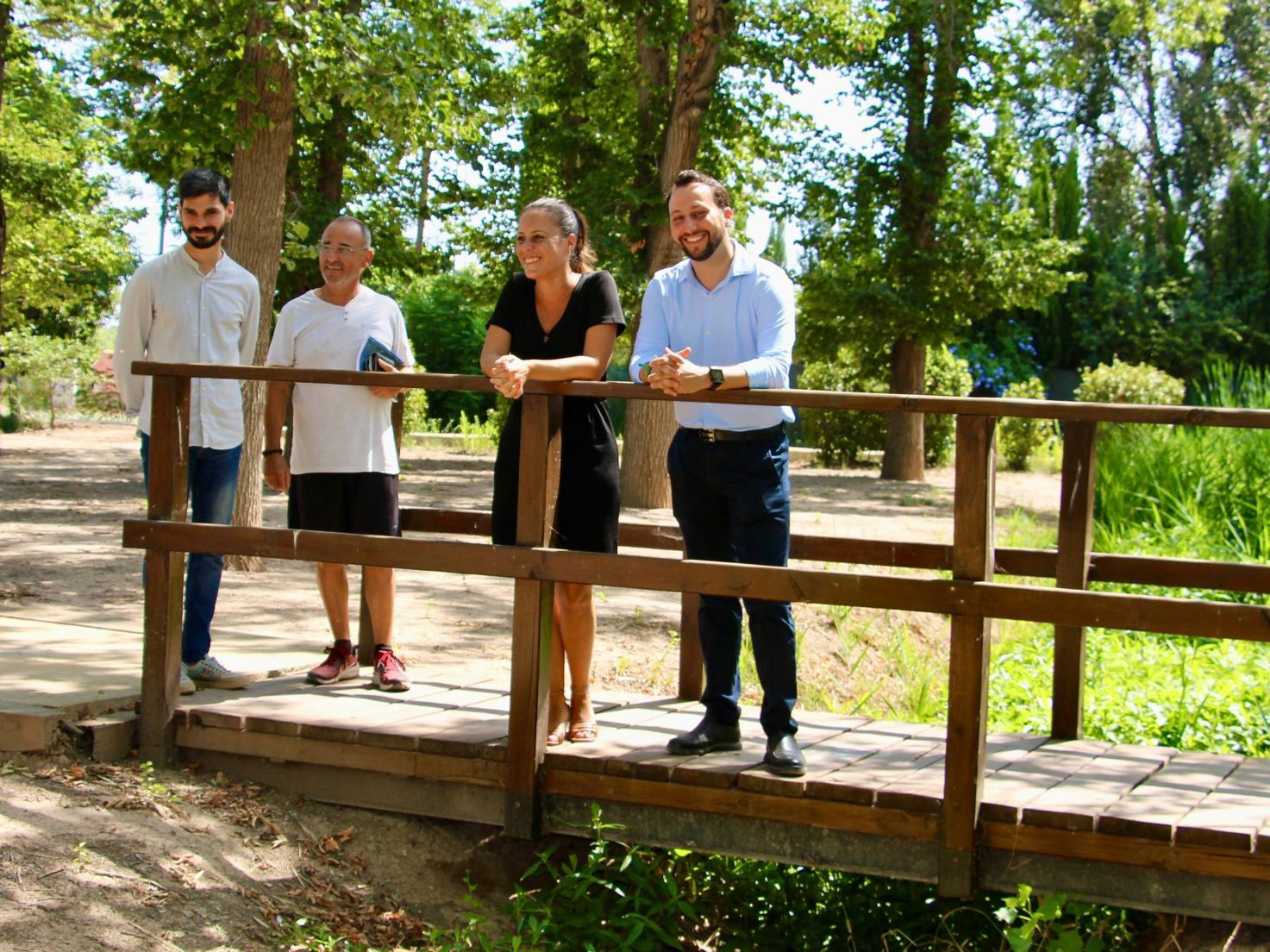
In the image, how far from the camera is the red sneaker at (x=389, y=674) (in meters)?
5.64

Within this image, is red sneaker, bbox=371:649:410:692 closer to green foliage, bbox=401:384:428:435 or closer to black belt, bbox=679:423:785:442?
black belt, bbox=679:423:785:442

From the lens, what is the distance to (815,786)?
4.41m

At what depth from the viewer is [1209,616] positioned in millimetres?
4004

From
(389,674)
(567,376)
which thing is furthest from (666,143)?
(567,376)

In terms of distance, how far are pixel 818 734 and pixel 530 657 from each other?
1.14 metres

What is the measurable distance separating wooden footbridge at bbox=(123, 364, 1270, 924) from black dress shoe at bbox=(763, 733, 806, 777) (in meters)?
0.05

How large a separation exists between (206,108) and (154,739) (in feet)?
18.7

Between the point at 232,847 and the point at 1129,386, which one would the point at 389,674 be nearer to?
the point at 232,847

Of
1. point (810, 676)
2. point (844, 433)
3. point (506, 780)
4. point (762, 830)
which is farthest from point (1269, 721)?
point (844, 433)

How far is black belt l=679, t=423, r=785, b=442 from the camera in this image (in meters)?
4.52

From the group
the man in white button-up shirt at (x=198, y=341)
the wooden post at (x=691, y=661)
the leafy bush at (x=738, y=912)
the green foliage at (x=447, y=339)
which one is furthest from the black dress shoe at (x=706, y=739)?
the green foliage at (x=447, y=339)

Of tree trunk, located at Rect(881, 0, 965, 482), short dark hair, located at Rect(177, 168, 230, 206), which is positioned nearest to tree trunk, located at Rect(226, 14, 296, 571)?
short dark hair, located at Rect(177, 168, 230, 206)

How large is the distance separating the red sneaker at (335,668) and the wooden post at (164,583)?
25.0 inches

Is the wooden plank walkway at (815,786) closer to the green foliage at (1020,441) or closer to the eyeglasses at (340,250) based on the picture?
the eyeglasses at (340,250)
